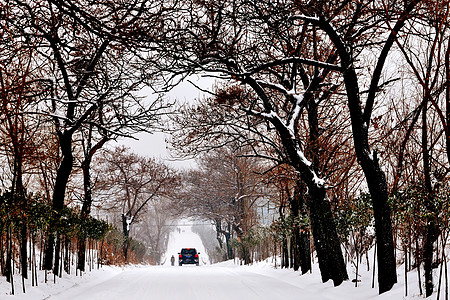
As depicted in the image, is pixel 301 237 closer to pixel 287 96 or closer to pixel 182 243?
pixel 287 96

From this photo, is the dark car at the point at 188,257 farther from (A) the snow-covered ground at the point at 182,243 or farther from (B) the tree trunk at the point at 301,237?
(A) the snow-covered ground at the point at 182,243

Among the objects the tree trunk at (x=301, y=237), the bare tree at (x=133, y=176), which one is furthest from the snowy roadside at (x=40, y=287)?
the bare tree at (x=133, y=176)

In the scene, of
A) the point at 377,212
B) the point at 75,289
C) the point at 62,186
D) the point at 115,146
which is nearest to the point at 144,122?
the point at 62,186

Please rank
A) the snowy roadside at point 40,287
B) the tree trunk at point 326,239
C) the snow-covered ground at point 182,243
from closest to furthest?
1. the snowy roadside at point 40,287
2. the tree trunk at point 326,239
3. the snow-covered ground at point 182,243

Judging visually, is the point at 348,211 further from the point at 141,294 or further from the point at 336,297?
the point at 141,294

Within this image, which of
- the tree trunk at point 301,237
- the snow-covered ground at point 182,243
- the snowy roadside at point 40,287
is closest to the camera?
the snowy roadside at point 40,287

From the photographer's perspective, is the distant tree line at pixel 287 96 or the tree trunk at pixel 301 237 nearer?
the distant tree line at pixel 287 96

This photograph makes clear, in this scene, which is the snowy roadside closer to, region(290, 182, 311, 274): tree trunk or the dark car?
region(290, 182, 311, 274): tree trunk

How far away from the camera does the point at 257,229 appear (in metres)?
26.9

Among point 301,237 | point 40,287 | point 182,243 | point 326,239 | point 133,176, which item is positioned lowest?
point 182,243

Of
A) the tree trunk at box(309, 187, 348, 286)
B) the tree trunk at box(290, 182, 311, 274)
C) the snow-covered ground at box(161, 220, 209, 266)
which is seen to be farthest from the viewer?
the snow-covered ground at box(161, 220, 209, 266)

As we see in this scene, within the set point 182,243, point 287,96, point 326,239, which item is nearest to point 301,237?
point 326,239

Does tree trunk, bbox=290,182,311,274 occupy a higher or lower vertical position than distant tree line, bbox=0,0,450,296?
lower

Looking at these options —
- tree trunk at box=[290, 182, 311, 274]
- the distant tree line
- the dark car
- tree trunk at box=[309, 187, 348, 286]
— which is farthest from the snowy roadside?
the dark car
